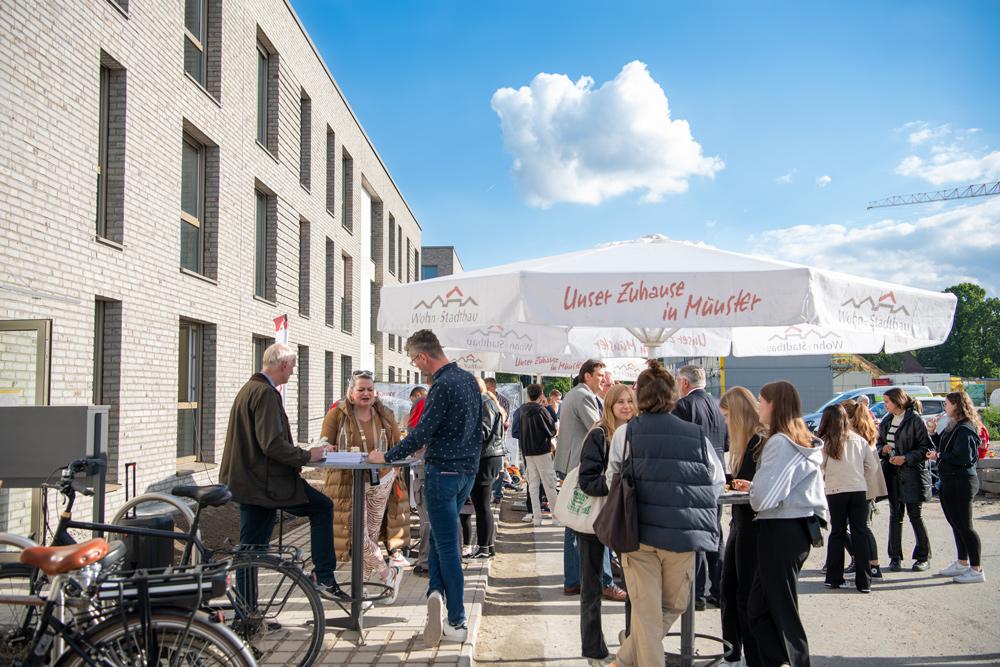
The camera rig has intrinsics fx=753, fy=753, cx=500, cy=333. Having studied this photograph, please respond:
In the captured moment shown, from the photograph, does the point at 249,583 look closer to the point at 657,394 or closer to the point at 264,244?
the point at 657,394

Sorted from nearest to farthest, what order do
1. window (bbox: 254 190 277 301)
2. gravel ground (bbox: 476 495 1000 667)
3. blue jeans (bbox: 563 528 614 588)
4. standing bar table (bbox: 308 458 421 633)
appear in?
standing bar table (bbox: 308 458 421 633) → gravel ground (bbox: 476 495 1000 667) → blue jeans (bbox: 563 528 614 588) → window (bbox: 254 190 277 301)

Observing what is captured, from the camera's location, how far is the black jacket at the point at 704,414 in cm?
615

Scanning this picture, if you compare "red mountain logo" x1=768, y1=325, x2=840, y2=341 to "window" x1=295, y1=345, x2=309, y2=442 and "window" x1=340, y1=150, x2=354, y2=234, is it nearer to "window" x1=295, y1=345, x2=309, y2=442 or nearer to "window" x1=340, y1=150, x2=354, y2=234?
"window" x1=295, y1=345, x2=309, y2=442

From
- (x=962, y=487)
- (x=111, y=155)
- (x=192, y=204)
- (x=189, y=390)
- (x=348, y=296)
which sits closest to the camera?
(x=962, y=487)

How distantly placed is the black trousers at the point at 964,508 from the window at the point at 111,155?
10.2 metres

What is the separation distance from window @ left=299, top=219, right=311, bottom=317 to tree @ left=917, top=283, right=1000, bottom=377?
295ft

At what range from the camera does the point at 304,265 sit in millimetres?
19516

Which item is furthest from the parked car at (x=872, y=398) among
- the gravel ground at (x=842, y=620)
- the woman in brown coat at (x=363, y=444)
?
the woman in brown coat at (x=363, y=444)

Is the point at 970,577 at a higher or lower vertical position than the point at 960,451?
lower

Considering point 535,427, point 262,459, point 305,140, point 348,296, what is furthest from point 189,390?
point 348,296

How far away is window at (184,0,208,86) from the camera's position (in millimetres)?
12945

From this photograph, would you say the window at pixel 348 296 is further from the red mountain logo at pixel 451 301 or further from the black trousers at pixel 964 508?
the black trousers at pixel 964 508

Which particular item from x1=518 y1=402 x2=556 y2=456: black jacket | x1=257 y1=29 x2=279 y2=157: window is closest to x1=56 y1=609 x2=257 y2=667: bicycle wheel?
x1=518 y1=402 x2=556 y2=456: black jacket

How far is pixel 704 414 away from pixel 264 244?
12824 millimetres
